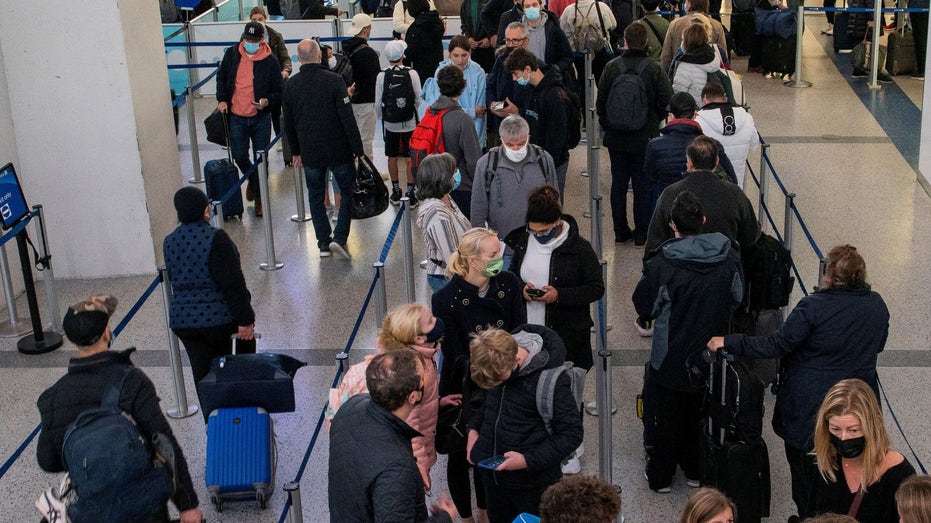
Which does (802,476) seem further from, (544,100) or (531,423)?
(544,100)

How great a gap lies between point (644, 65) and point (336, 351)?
3232 mm

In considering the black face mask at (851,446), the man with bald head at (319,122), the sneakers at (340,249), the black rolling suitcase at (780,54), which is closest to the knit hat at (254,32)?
the man with bald head at (319,122)

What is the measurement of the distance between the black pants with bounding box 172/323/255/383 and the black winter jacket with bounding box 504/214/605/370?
1579mm

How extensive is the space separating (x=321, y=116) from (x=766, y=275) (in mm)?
3946

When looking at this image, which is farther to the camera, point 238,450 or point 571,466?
point 571,466

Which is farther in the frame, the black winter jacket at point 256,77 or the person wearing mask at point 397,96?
the black winter jacket at point 256,77

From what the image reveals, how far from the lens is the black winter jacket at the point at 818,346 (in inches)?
208

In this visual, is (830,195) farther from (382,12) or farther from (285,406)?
(382,12)

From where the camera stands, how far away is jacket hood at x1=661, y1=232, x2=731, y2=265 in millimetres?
5824

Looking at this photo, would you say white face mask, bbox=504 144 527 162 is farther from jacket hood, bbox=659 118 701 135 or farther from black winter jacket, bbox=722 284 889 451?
black winter jacket, bbox=722 284 889 451

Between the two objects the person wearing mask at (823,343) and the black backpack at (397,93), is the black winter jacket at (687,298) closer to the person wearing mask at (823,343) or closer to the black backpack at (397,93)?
the person wearing mask at (823,343)

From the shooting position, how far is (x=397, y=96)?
9984 millimetres

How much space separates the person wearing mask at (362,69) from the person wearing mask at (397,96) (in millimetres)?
467

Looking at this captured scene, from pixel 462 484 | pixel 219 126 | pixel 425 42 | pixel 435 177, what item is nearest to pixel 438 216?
pixel 435 177
